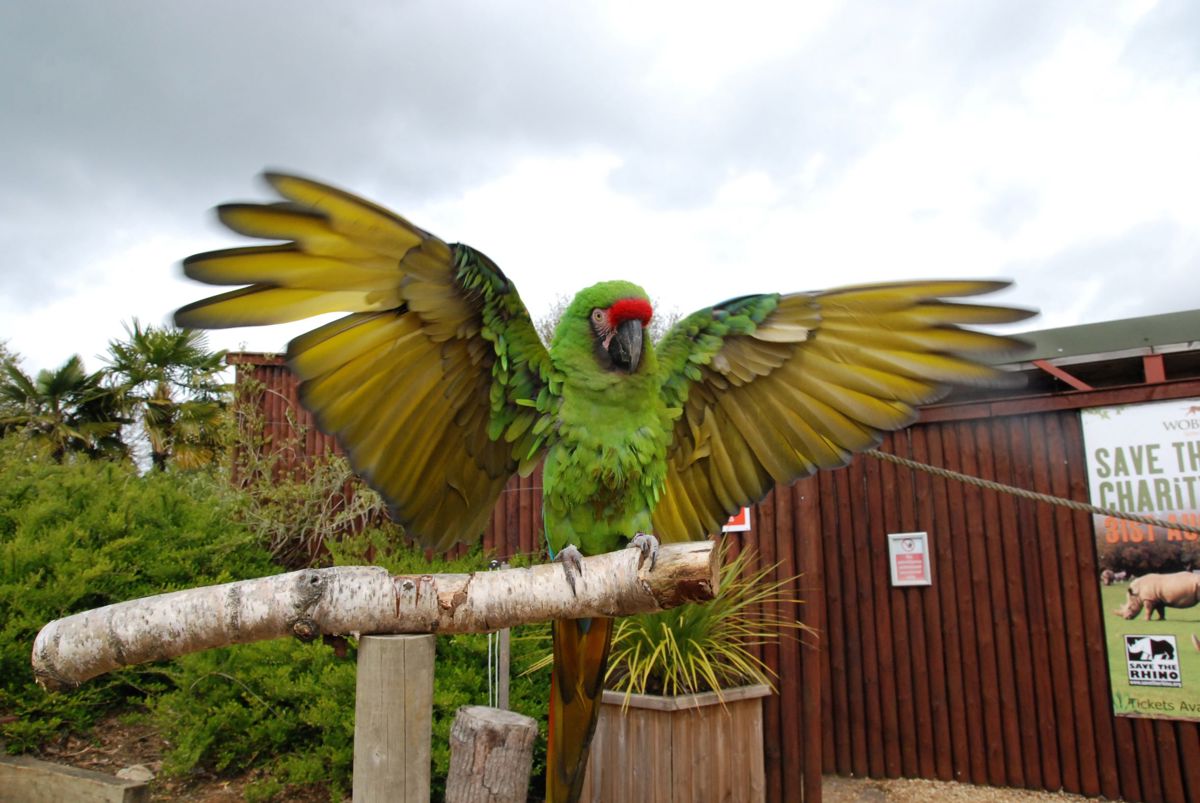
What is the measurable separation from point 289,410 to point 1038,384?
738 centimetres

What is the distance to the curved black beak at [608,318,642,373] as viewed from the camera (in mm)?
Result: 2121

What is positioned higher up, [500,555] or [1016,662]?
[500,555]

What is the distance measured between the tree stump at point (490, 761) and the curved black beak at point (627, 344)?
2.02 meters

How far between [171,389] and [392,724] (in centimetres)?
1035

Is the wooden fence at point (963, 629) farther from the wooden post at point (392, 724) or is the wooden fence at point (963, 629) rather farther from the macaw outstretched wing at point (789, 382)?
the wooden post at point (392, 724)

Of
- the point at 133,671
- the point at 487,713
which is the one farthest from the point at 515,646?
the point at 133,671

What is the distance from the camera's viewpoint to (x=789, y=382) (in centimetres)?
244

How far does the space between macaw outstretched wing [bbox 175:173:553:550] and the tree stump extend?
144 centimetres

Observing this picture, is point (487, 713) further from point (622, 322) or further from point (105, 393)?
point (105, 393)

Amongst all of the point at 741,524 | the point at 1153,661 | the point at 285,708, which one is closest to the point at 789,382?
the point at 741,524

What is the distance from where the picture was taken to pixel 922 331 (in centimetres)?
229

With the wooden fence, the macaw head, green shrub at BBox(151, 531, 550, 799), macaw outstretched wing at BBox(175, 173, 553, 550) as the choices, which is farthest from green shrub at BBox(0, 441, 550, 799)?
the macaw head

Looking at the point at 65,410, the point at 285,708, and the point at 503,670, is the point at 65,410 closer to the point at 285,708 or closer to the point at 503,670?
the point at 285,708

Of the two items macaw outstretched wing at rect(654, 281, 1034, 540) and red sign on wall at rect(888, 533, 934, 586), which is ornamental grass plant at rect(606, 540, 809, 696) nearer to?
red sign on wall at rect(888, 533, 934, 586)
